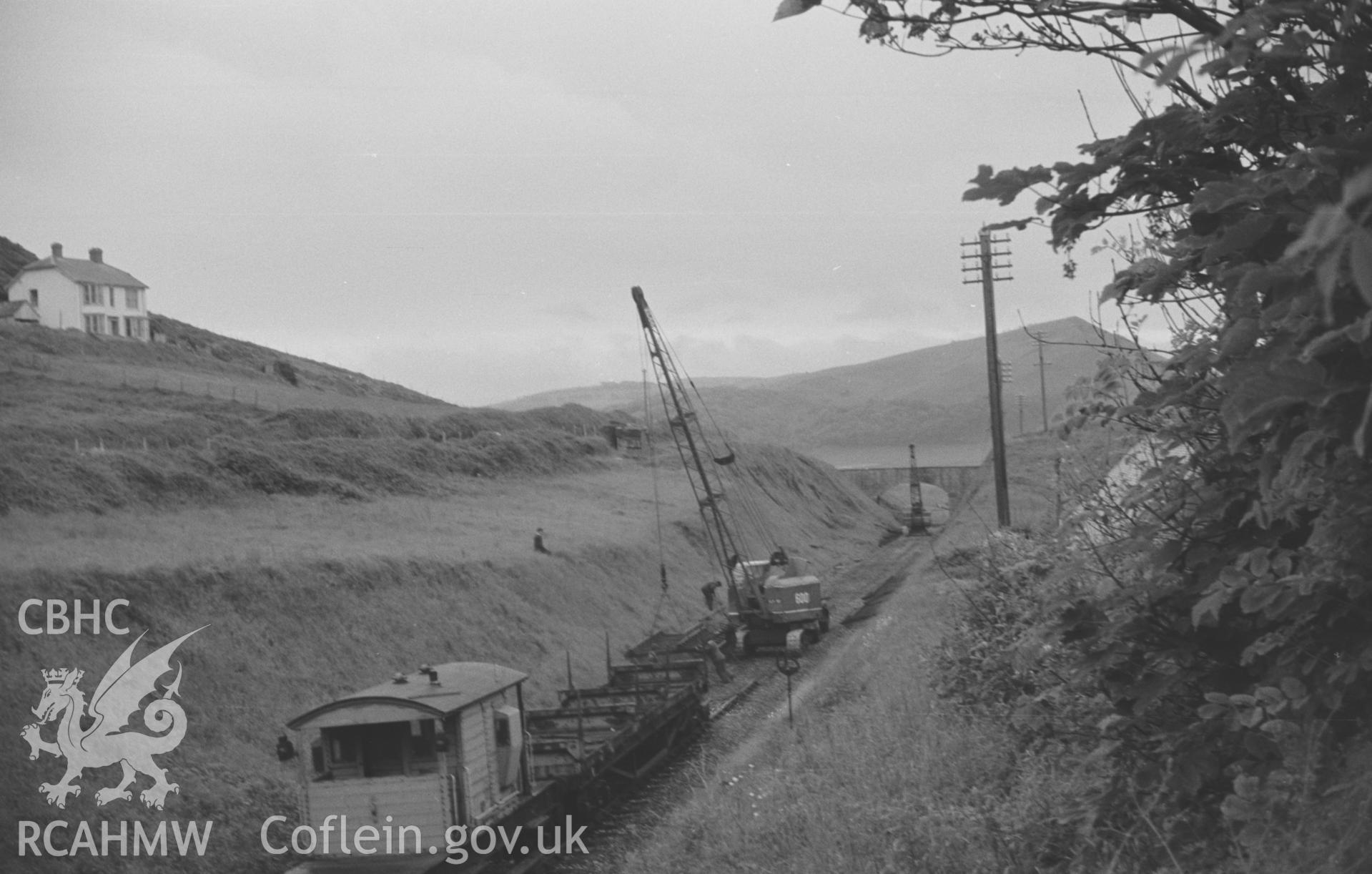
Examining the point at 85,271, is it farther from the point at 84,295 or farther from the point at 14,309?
the point at 14,309

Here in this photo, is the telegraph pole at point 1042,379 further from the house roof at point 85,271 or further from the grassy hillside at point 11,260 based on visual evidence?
the grassy hillside at point 11,260

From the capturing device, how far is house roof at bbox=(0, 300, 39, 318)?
6216 cm

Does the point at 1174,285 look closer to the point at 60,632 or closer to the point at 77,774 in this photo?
the point at 77,774

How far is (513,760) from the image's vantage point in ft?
49.9

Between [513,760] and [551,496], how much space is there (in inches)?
1349

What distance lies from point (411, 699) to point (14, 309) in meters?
62.0

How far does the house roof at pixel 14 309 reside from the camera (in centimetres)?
6216

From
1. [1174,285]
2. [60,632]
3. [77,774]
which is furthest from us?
[60,632]

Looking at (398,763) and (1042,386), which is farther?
(1042,386)

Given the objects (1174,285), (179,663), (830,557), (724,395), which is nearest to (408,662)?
(179,663)

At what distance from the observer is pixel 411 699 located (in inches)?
529

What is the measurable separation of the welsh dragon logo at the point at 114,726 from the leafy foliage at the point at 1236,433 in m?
13.6

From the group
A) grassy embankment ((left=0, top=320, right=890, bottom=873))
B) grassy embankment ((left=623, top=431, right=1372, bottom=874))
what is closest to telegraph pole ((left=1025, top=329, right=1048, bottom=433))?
grassy embankment ((left=623, top=431, right=1372, bottom=874))

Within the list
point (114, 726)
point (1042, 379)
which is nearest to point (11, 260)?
point (114, 726)
